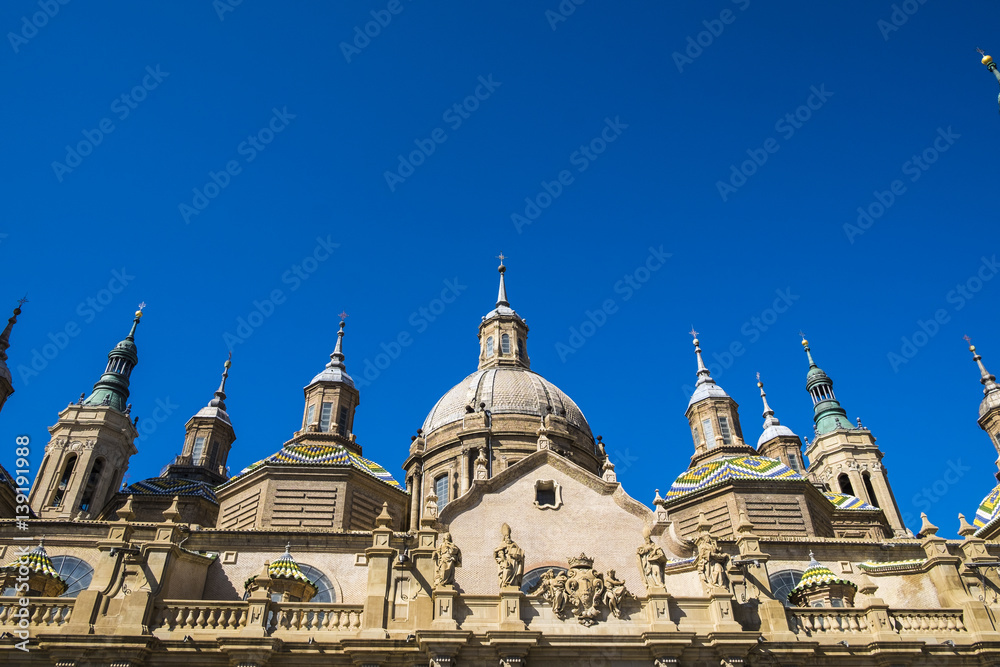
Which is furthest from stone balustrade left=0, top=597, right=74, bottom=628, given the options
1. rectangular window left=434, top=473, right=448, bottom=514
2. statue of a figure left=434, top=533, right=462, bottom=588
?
rectangular window left=434, top=473, right=448, bottom=514

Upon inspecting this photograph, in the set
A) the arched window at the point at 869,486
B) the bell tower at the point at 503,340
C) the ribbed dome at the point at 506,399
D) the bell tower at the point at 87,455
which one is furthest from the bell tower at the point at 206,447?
the arched window at the point at 869,486

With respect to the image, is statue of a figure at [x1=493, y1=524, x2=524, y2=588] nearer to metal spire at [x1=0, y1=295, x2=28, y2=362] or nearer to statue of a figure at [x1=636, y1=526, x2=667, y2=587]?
statue of a figure at [x1=636, y1=526, x2=667, y2=587]

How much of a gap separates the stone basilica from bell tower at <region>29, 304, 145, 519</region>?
0.12m

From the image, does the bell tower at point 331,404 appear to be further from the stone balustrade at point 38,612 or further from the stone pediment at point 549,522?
the stone balustrade at point 38,612

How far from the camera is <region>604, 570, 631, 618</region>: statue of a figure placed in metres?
23.8

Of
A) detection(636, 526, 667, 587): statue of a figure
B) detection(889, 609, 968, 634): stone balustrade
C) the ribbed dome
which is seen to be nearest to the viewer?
detection(889, 609, 968, 634): stone balustrade

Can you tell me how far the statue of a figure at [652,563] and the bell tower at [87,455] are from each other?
28156 millimetres

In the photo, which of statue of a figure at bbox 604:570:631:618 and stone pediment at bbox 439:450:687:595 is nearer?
statue of a figure at bbox 604:570:631:618

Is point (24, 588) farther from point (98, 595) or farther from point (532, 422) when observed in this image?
point (532, 422)

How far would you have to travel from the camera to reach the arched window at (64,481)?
127ft

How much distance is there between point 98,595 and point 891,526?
4253 centimetres

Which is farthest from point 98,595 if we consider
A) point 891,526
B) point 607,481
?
point 891,526

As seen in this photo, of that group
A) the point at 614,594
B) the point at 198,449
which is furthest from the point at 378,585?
the point at 198,449

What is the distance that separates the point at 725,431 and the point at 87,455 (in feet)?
115
